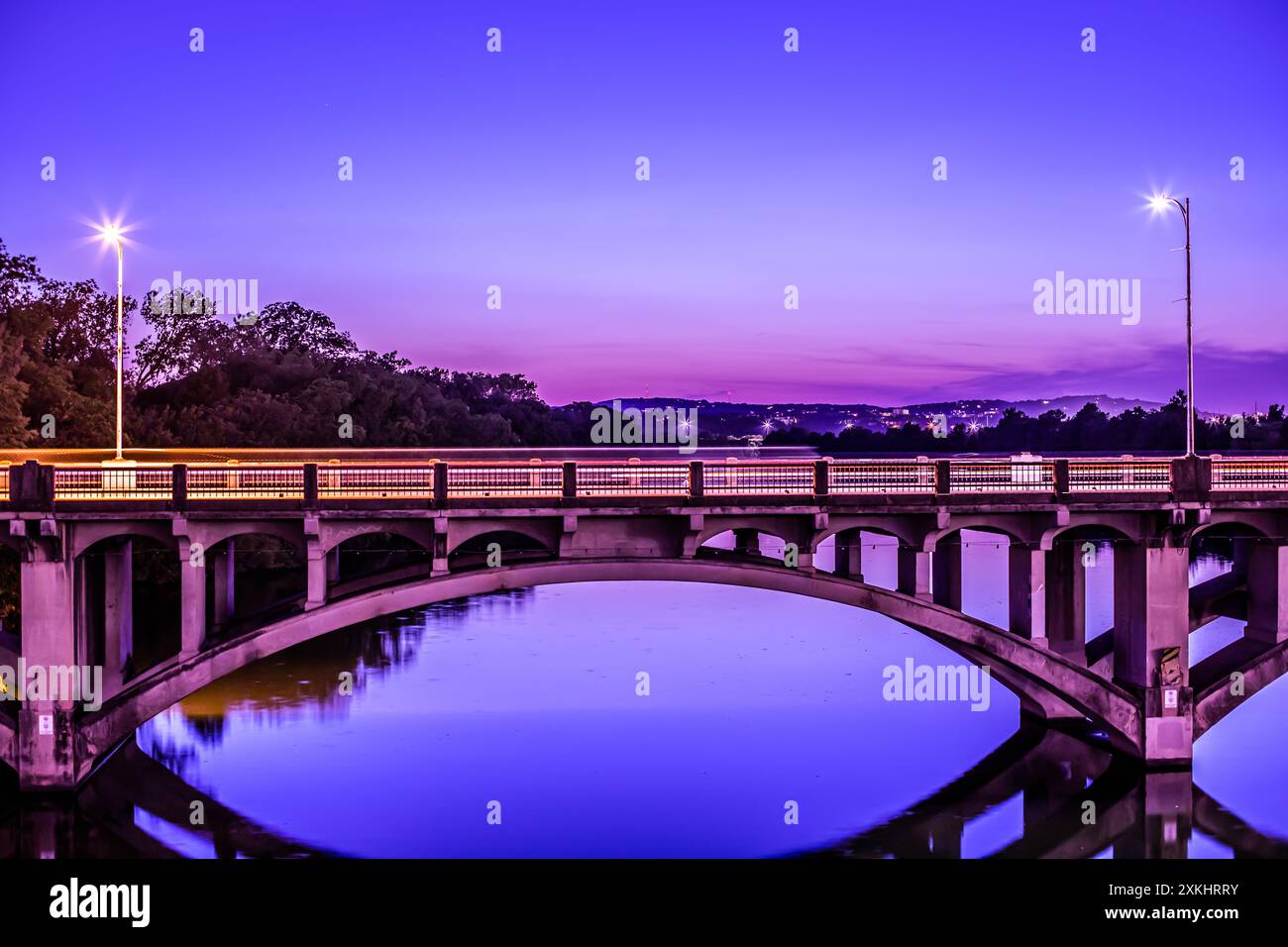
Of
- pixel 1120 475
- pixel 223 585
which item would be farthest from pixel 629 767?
pixel 1120 475

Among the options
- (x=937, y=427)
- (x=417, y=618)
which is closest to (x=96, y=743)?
(x=937, y=427)

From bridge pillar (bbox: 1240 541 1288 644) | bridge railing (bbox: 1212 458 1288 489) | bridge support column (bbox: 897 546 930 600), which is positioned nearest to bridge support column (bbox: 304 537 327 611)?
bridge support column (bbox: 897 546 930 600)

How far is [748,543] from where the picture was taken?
115 ft

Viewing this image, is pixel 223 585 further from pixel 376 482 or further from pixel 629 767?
pixel 629 767

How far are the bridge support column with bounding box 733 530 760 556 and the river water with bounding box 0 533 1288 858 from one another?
5358mm

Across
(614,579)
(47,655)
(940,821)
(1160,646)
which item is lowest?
(940,821)

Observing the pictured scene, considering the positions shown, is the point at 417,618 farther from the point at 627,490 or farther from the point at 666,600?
the point at 627,490

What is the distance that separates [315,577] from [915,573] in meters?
12.0

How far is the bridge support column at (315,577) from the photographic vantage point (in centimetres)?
2795

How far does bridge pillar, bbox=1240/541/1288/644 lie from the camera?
31203mm

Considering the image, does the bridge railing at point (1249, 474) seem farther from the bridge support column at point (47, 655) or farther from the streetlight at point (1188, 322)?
the bridge support column at point (47, 655)
